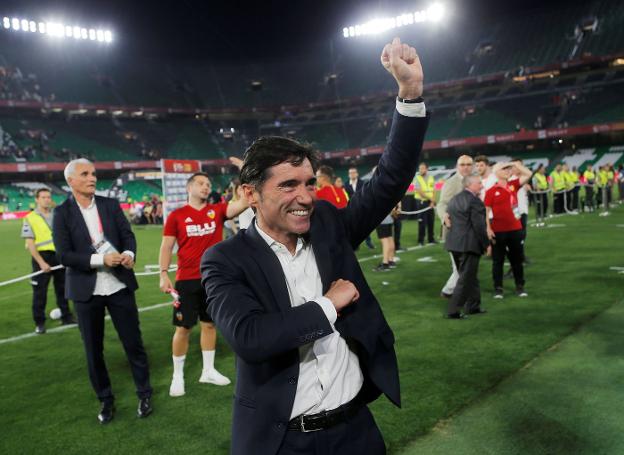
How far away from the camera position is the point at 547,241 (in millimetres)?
13180

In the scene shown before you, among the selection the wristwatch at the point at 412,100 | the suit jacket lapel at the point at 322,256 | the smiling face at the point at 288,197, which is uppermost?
the wristwatch at the point at 412,100

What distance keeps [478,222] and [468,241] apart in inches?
11.2

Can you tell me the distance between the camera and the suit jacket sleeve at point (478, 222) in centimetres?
668

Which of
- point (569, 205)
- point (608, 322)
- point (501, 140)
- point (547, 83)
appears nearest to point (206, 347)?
point (608, 322)

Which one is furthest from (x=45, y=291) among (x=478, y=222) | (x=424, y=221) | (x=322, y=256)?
(x=424, y=221)

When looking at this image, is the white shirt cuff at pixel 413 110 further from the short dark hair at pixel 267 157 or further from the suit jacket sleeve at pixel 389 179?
the short dark hair at pixel 267 157

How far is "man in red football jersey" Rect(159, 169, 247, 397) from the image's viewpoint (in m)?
5.01

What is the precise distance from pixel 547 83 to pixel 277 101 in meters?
29.0

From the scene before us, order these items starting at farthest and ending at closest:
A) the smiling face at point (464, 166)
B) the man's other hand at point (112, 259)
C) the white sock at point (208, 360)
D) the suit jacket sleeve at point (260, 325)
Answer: the smiling face at point (464, 166) < the white sock at point (208, 360) < the man's other hand at point (112, 259) < the suit jacket sleeve at point (260, 325)

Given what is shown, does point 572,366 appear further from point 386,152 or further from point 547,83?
point 547,83

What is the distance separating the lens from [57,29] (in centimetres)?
5078

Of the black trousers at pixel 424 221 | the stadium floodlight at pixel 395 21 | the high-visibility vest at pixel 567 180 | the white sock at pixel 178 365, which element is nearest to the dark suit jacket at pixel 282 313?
the white sock at pixel 178 365

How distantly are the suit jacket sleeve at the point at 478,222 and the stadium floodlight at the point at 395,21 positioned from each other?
4952 centimetres

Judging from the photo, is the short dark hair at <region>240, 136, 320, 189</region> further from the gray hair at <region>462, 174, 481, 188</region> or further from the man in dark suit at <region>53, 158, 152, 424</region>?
the gray hair at <region>462, 174, 481, 188</region>
